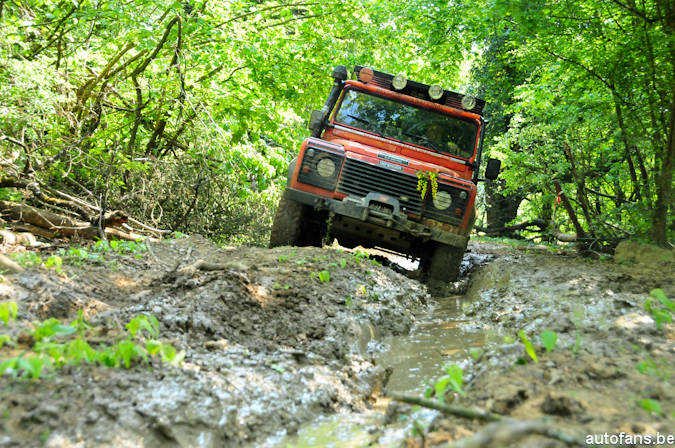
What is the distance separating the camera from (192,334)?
2.95m

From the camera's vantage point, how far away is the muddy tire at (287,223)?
657 cm

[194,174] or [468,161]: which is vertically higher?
[468,161]

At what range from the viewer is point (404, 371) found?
3.31 meters

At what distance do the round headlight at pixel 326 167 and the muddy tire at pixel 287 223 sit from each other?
1.89ft

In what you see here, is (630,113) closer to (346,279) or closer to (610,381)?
(346,279)

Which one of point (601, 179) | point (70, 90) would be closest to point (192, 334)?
point (70, 90)

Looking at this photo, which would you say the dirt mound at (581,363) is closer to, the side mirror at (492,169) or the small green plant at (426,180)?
the small green plant at (426,180)

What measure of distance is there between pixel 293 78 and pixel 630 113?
6015 millimetres

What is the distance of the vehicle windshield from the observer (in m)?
7.07

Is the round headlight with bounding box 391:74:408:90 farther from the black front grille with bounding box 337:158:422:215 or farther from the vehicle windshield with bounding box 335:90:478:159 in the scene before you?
the black front grille with bounding box 337:158:422:215

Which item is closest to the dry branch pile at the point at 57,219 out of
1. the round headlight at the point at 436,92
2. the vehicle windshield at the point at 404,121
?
the vehicle windshield at the point at 404,121

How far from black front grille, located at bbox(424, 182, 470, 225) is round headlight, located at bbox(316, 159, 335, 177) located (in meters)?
1.28

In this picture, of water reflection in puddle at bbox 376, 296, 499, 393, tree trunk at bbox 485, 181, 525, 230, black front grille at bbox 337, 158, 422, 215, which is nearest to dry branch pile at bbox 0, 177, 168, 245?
black front grille at bbox 337, 158, 422, 215

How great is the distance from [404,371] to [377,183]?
330 cm
